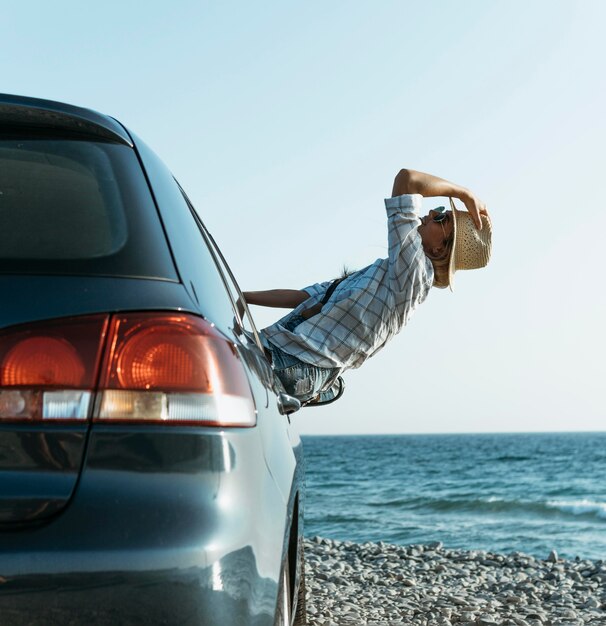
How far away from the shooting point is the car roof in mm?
2031

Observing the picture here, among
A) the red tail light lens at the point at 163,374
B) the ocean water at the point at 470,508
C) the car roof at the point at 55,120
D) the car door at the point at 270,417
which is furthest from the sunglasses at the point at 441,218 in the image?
the ocean water at the point at 470,508

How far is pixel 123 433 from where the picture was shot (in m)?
1.54

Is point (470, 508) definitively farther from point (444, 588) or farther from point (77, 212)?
point (77, 212)

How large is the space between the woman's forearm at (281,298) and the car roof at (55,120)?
263 centimetres

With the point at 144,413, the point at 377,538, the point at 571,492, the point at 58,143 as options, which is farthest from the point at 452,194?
the point at 571,492

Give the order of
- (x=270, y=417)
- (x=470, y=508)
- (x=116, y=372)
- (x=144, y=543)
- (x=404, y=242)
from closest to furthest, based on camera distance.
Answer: (x=144, y=543) → (x=116, y=372) → (x=270, y=417) → (x=404, y=242) → (x=470, y=508)

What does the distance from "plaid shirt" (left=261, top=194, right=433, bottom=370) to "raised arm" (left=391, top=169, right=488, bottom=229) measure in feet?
0.36

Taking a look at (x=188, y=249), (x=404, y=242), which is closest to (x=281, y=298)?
(x=404, y=242)

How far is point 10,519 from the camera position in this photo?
4.84ft

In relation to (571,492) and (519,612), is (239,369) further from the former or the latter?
(571,492)

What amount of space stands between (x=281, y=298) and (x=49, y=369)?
3168 millimetres

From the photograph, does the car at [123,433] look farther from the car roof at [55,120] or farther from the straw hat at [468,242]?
the straw hat at [468,242]

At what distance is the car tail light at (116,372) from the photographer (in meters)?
1.55

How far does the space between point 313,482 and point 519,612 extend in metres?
34.2
